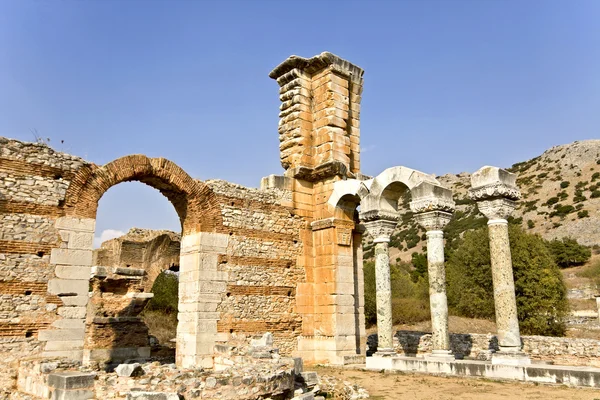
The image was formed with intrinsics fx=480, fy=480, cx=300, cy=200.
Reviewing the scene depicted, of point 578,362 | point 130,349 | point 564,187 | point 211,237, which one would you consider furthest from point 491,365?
point 564,187

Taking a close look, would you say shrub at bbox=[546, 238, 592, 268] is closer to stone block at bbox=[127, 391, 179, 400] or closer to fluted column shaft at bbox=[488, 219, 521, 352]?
fluted column shaft at bbox=[488, 219, 521, 352]

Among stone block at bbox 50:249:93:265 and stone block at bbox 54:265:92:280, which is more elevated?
stone block at bbox 50:249:93:265

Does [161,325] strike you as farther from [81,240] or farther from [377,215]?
[377,215]

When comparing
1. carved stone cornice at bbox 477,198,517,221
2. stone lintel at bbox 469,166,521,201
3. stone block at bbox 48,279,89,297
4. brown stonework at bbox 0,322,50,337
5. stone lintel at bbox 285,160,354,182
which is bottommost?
brown stonework at bbox 0,322,50,337

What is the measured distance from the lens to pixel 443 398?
813 centimetres

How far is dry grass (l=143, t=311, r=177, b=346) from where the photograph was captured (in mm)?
22448

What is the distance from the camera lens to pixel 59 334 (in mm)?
9531

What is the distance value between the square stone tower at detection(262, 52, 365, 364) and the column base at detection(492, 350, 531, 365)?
13.8ft

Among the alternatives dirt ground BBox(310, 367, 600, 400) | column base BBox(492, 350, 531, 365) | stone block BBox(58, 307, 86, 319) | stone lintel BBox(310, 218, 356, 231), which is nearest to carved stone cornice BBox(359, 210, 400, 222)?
stone lintel BBox(310, 218, 356, 231)

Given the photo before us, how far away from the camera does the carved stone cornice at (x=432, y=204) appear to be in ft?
37.4

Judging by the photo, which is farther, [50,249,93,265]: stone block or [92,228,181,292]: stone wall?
[92,228,181,292]: stone wall

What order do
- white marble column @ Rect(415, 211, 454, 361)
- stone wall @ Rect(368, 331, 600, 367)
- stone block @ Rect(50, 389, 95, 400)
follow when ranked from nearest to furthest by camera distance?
stone block @ Rect(50, 389, 95, 400), white marble column @ Rect(415, 211, 454, 361), stone wall @ Rect(368, 331, 600, 367)

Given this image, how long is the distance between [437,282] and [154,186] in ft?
24.6

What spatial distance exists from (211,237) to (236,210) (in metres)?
1.11
